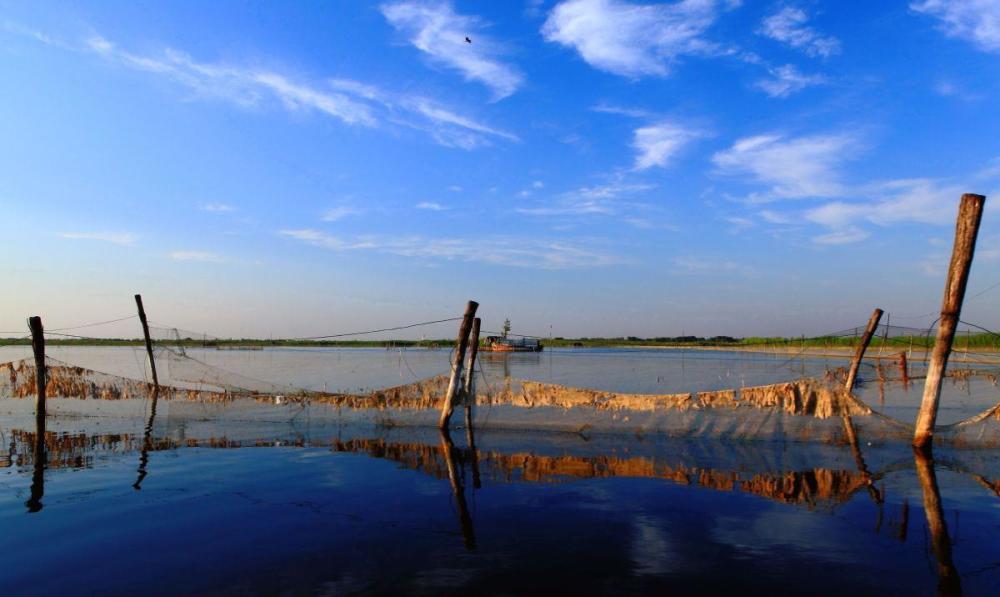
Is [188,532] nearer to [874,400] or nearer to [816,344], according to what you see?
[874,400]

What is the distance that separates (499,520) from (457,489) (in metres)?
1.88

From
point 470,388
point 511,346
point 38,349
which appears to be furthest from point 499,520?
point 511,346

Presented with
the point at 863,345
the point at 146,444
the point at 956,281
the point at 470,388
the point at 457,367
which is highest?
the point at 956,281

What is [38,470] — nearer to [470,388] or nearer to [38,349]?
[38,349]

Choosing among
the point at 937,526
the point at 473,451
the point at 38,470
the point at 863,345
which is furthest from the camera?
the point at 863,345

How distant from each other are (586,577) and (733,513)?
3.44m

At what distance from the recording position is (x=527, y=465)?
1218 centimetres

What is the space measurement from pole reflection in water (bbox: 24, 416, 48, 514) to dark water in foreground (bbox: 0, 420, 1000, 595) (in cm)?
7

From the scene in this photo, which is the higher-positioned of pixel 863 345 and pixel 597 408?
pixel 863 345

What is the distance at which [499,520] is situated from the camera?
341 inches

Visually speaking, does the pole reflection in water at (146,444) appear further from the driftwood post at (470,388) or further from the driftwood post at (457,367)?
the driftwood post at (470,388)

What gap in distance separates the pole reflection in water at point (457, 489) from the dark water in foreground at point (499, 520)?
0.20ft

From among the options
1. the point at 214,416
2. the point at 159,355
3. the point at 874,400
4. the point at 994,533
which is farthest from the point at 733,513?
the point at 159,355

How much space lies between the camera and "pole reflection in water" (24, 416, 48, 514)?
9352mm
